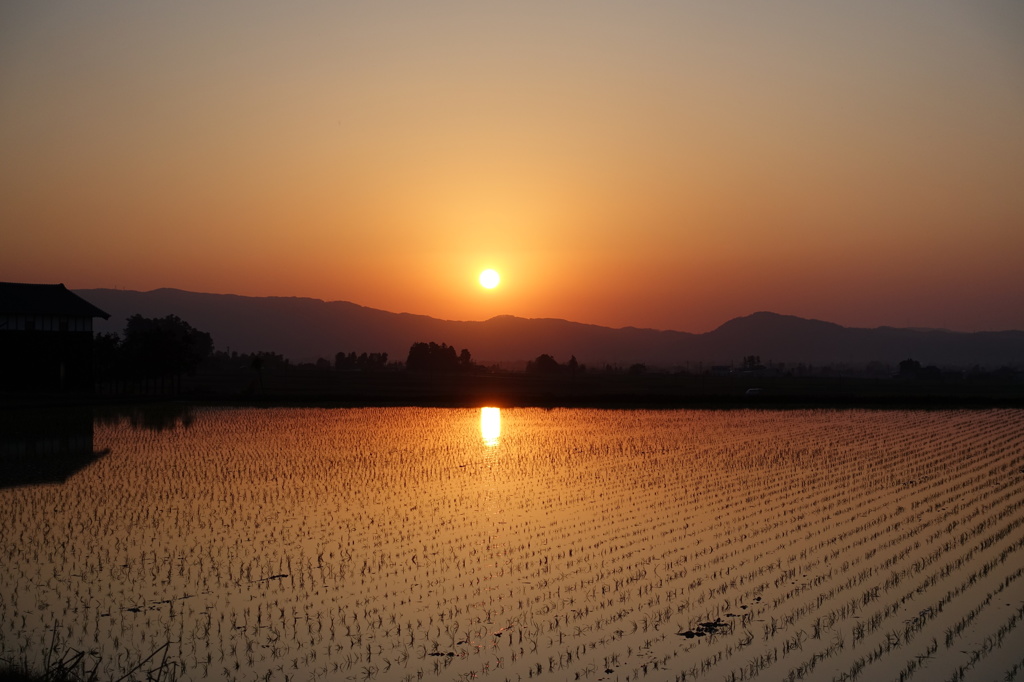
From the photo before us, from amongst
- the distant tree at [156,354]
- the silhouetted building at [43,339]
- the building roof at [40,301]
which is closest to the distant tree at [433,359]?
the distant tree at [156,354]

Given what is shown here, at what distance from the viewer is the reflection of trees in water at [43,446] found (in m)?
25.1

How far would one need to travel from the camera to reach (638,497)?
22203 mm

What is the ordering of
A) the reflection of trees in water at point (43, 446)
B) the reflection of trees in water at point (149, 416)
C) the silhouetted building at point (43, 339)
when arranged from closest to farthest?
the reflection of trees in water at point (43, 446) → the reflection of trees in water at point (149, 416) → the silhouetted building at point (43, 339)

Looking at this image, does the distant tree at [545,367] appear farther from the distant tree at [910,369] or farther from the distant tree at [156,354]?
the distant tree at [156,354]

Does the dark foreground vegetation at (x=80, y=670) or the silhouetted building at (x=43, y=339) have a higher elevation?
the silhouetted building at (x=43, y=339)

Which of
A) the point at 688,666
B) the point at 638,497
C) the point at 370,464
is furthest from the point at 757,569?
the point at 370,464

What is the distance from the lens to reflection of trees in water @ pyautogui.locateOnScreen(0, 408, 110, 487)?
25.1 meters

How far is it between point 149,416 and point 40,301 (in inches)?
598

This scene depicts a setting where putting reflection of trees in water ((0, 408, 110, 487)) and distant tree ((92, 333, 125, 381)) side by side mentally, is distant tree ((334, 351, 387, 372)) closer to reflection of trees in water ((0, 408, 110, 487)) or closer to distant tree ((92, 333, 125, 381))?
distant tree ((92, 333, 125, 381))

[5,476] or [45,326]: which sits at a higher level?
[45,326]

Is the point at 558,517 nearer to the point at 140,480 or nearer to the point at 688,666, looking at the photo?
the point at 688,666

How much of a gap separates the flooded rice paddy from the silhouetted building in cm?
2685

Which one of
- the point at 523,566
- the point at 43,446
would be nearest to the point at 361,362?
the point at 43,446

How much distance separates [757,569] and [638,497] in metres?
7.41
